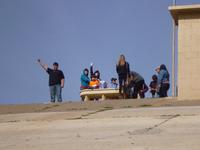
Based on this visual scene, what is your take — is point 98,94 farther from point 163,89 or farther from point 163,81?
point 163,81

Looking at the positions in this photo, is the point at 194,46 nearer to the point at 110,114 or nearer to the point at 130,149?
the point at 110,114

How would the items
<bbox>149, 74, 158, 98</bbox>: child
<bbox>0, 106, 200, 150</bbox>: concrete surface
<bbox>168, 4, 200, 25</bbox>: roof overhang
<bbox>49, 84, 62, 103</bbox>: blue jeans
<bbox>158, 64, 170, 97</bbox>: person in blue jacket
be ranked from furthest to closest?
<bbox>149, 74, 158, 98</bbox>: child → <bbox>49, 84, 62, 103</bbox>: blue jeans → <bbox>158, 64, 170, 97</bbox>: person in blue jacket → <bbox>168, 4, 200, 25</bbox>: roof overhang → <bbox>0, 106, 200, 150</bbox>: concrete surface

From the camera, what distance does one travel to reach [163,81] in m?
20.0

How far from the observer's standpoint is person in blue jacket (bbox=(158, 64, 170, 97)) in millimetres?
20000

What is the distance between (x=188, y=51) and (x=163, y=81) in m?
2.11

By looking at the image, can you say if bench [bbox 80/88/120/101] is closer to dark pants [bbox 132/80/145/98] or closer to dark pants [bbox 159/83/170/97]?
dark pants [bbox 132/80/145/98]

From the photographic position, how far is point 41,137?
10.5 meters

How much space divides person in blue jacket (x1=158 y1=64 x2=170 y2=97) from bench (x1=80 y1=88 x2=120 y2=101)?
9.93 ft

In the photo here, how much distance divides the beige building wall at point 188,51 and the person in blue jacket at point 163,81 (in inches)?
71.2

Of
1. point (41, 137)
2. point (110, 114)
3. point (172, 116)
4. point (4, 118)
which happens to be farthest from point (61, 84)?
point (41, 137)

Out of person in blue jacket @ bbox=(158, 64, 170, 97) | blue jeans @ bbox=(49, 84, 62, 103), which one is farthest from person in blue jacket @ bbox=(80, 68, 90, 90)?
person in blue jacket @ bbox=(158, 64, 170, 97)

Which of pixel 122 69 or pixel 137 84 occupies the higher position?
pixel 122 69

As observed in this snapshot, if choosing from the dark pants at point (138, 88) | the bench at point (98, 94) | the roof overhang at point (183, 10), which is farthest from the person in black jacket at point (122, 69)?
the roof overhang at point (183, 10)

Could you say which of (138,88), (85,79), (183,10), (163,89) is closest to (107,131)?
(183,10)
